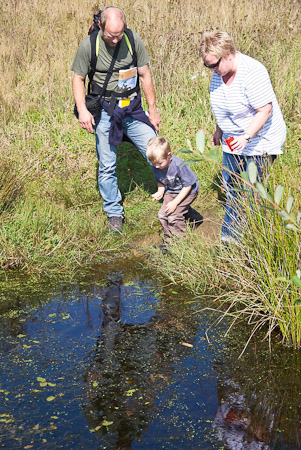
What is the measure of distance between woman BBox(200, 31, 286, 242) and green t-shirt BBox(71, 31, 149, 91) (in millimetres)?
1097

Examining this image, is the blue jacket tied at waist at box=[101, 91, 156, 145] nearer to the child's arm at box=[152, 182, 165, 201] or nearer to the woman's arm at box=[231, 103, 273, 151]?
the child's arm at box=[152, 182, 165, 201]

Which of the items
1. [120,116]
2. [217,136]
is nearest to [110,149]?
[120,116]

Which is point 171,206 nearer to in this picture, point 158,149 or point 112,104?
point 158,149

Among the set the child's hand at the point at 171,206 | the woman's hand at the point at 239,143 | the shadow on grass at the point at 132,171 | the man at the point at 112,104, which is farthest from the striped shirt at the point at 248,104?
the shadow on grass at the point at 132,171

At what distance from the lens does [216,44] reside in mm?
3621

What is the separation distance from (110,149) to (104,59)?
0.86 meters

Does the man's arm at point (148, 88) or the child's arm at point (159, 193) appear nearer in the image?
the child's arm at point (159, 193)

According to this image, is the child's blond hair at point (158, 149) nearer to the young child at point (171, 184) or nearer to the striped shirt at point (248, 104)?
the young child at point (171, 184)

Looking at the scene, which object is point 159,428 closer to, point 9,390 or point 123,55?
point 9,390

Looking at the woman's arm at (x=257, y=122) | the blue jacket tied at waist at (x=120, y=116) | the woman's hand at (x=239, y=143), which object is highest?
the woman's arm at (x=257, y=122)

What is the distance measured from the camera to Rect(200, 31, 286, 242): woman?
12.0 ft

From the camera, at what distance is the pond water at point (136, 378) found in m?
2.54

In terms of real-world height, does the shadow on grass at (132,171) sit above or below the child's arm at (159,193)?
below

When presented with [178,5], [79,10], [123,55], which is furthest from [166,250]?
[79,10]
